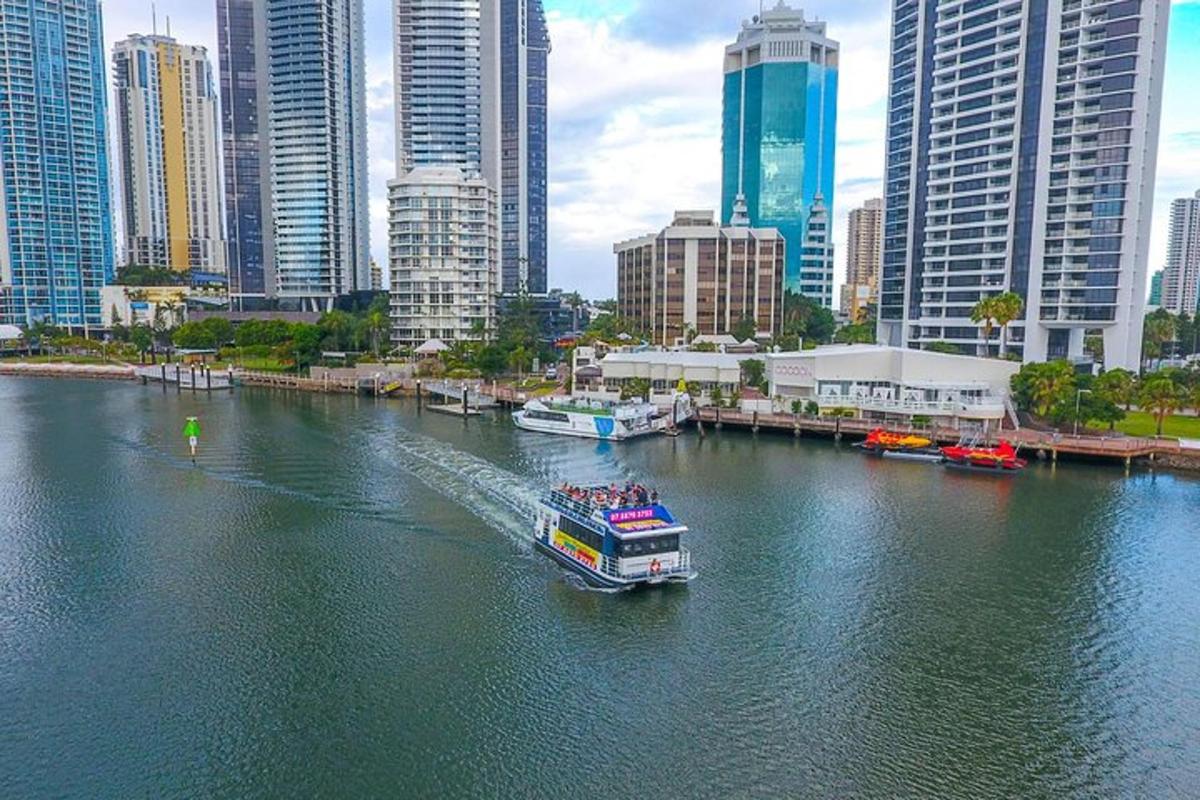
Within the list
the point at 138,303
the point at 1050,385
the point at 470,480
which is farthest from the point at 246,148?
the point at 1050,385

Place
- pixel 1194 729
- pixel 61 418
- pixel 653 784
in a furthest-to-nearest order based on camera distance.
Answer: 1. pixel 61 418
2. pixel 1194 729
3. pixel 653 784

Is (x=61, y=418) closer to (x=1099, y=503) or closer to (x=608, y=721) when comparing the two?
(x=608, y=721)

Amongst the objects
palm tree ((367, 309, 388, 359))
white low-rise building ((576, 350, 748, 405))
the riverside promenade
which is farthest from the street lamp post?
palm tree ((367, 309, 388, 359))

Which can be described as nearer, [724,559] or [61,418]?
[724,559]

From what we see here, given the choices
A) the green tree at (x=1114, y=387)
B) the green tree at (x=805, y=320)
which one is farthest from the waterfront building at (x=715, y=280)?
the green tree at (x=1114, y=387)

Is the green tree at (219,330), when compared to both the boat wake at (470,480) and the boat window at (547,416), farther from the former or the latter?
the boat window at (547,416)

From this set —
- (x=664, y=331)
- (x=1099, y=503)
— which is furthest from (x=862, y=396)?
(x=664, y=331)

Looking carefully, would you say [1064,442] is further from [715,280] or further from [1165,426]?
[715,280]
